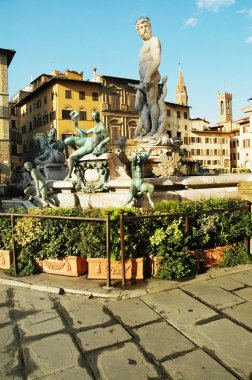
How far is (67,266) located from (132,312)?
6.18ft

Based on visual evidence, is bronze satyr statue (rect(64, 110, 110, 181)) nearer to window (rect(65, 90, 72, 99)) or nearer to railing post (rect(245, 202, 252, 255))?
railing post (rect(245, 202, 252, 255))

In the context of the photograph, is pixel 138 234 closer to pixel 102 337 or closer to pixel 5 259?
pixel 102 337

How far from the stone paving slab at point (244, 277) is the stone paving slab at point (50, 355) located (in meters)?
3.22

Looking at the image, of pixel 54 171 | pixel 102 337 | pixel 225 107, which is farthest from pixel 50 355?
pixel 225 107

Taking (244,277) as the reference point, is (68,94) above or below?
above

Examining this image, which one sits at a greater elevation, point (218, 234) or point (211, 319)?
point (218, 234)

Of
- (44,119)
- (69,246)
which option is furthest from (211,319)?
(44,119)

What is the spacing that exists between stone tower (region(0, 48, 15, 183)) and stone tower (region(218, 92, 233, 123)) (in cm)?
6456

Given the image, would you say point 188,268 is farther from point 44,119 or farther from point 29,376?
point 44,119

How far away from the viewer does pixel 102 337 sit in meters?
3.76

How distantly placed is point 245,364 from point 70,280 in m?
3.23

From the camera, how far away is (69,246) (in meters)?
5.86

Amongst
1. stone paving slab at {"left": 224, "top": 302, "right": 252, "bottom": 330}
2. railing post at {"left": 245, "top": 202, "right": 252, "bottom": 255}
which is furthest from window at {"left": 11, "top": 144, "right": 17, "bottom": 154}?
stone paving slab at {"left": 224, "top": 302, "right": 252, "bottom": 330}

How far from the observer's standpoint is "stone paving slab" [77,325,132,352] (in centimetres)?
361
